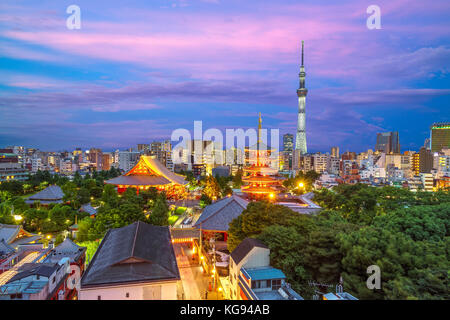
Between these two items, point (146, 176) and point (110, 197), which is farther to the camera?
point (146, 176)

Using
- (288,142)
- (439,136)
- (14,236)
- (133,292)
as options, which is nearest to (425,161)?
(439,136)

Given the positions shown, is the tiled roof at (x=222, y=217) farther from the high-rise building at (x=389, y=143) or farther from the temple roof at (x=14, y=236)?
the high-rise building at (x=389, y=143)

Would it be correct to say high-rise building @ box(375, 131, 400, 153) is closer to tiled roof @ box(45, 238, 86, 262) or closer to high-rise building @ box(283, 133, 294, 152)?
high-rise building @ box(283, 133, 294, 152)

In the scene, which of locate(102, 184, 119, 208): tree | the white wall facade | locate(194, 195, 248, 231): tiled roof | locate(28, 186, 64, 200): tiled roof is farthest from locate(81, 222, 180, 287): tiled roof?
locate(28, 186, 64, 200): tiled roof

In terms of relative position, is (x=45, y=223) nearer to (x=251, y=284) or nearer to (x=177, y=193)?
(x=251, y=284)

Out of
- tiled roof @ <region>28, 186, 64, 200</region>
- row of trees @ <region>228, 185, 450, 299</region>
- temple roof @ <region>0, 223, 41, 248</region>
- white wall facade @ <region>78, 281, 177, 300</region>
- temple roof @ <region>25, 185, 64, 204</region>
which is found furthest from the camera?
tiled roof @ <region>28, 186, 64, 200</region>

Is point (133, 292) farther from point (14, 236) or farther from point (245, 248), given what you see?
point (14, 236)

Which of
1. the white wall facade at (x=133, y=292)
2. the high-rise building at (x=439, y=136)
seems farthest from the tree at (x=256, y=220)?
the high-rise building at (x=439, y=136)
